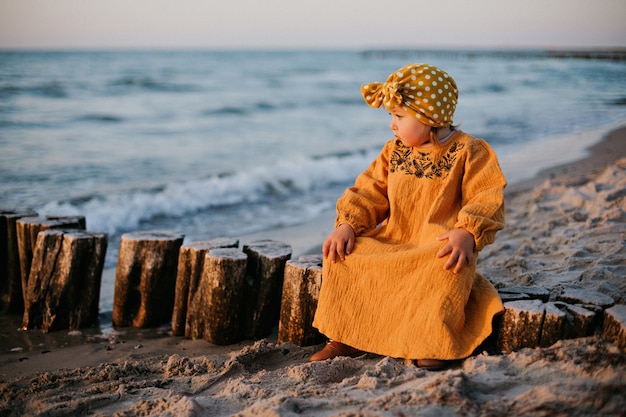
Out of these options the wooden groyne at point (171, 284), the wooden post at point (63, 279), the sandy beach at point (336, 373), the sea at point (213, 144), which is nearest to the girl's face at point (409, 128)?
the wooden groyne at point (171, 284)

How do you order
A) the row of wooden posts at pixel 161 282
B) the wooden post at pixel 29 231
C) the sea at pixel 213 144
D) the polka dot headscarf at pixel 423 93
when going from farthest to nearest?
the sea at pixel 213 144 → the wooden post at pixel 29 231 → the row of wooden posts at pixel 161 282 → the polka dot headscarf at pixel 423 93

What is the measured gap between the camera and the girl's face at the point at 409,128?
294 cm

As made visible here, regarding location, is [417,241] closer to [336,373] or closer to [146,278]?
[336,373]

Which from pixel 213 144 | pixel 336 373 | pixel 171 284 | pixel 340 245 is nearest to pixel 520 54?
pixel 213 144

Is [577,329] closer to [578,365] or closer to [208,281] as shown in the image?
[578,365]

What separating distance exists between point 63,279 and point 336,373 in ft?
7.37

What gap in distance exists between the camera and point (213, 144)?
1334 centimetres

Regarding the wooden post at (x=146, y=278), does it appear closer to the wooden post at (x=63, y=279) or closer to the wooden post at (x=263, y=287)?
the wooden post at (x=63, y=279)

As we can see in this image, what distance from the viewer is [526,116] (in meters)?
16.7

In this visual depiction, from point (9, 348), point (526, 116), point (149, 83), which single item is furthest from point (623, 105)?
point (149, 83)

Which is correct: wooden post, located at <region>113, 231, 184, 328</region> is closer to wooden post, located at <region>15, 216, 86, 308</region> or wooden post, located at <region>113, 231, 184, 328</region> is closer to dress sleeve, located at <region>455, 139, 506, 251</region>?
wooden post, located at <region>15, 216, 86, 308</region>

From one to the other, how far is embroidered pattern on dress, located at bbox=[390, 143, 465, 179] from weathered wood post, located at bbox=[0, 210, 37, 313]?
305 cm

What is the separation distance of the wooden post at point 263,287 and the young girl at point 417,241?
24.9 inches

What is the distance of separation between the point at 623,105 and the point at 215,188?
Answer: 13708mm
